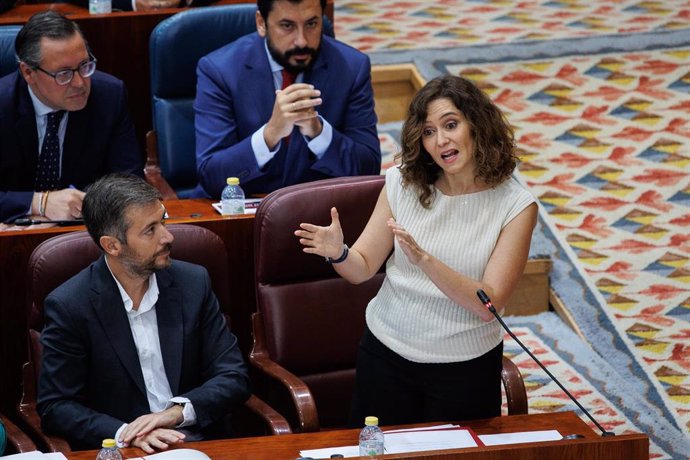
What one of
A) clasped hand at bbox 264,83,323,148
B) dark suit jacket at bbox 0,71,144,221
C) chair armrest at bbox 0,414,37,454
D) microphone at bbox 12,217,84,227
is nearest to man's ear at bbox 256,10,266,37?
clasped hand at bbox 264,83,323,148

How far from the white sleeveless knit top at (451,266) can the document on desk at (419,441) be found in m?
0.13

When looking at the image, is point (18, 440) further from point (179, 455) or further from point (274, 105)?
point (274, 105)

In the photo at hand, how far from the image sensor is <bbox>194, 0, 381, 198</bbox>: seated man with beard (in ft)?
8.72

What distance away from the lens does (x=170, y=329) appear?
214 centimetres

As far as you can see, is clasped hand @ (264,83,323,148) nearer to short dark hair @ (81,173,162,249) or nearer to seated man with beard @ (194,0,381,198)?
seated man with beard @ (194,0,381,198)

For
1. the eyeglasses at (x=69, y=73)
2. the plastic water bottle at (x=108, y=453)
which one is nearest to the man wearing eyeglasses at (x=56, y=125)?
the eyeglasses at (x=69, y=73)

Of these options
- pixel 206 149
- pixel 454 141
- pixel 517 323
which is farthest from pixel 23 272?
pixel 517 323

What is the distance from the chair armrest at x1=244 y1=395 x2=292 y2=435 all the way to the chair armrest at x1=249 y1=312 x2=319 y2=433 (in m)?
0.03

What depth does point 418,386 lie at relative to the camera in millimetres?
2068

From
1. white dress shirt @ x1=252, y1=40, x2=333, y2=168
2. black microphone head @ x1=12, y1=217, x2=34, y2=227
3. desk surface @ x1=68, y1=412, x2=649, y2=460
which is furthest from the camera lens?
white dress shirt @ x1=252, y1=40, x2=333, y2=168

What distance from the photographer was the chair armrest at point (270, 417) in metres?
2.10

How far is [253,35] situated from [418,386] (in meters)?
1.07

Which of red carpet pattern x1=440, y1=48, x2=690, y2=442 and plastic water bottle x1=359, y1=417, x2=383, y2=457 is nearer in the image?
plastic water bottle x1=359, y1=417, x2=383, y2=457

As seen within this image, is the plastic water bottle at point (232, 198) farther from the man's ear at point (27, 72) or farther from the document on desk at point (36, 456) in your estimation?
the document on desk at point (36, 456)
